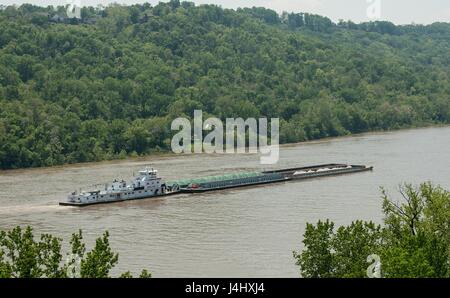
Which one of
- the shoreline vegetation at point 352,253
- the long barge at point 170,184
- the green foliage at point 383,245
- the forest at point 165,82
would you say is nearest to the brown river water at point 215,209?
the long barge at point 170,184

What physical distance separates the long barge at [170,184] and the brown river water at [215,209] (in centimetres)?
79

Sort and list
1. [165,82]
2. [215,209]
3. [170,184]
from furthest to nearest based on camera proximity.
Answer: [165,82]
[170,184]
[215,209]

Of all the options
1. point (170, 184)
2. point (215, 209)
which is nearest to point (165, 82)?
point (170, 184)

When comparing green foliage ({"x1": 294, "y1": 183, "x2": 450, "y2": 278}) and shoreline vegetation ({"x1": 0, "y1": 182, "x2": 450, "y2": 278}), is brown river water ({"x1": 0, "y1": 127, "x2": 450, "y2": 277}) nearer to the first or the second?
green foliage ({"x1": 294, "y1": 183, "x2": 450, "y2": 278})

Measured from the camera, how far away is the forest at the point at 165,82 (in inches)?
2948

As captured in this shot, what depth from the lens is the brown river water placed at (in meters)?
30.5

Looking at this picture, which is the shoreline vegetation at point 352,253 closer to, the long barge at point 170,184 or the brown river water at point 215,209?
the brown river water at point 215,209

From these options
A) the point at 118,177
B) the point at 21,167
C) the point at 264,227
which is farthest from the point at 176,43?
the point at 264,227

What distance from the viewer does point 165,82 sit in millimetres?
95812

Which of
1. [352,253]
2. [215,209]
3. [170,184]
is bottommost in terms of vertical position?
[215,209]

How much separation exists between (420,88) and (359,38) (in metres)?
54.2

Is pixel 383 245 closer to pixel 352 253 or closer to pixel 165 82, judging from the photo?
pixel 352 253

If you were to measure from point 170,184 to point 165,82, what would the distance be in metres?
44.5

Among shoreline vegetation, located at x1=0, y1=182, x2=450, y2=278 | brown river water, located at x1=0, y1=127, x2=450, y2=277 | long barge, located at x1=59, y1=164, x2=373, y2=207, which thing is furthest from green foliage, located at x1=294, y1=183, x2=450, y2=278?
long barge, located at x1=59, y1=164, x2=373, y2=207
